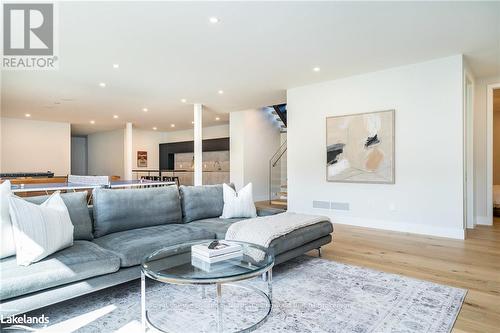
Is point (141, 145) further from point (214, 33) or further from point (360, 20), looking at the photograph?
point (360, 20)

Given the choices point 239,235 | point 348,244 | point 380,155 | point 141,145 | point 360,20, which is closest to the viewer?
point 239,235

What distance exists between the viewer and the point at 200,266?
2.05 meters

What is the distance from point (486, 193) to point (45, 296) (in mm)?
6588

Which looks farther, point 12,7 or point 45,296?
point 12,7

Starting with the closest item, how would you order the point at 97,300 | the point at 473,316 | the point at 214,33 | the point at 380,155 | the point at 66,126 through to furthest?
the point at 473,316
the point at 97,300
the point at 214,33
the point at 380,155
the point at 66,126

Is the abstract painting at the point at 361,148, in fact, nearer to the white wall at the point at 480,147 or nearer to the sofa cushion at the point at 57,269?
the white wall at the point at 480,147

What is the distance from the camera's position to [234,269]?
198 centimetres

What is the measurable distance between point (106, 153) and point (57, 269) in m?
12.2

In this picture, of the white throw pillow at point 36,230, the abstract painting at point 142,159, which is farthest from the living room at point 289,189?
the abstract painting at point 142,159

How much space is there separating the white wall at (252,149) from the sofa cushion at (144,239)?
19.4 feet

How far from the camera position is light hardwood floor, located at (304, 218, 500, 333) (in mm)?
2229

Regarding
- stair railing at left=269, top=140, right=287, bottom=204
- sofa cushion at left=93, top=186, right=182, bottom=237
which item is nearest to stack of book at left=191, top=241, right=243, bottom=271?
sofa cushion at left=93, top=186, right=182, bottom=237

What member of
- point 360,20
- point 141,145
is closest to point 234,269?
point 360,20

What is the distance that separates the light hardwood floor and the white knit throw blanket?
70cm
